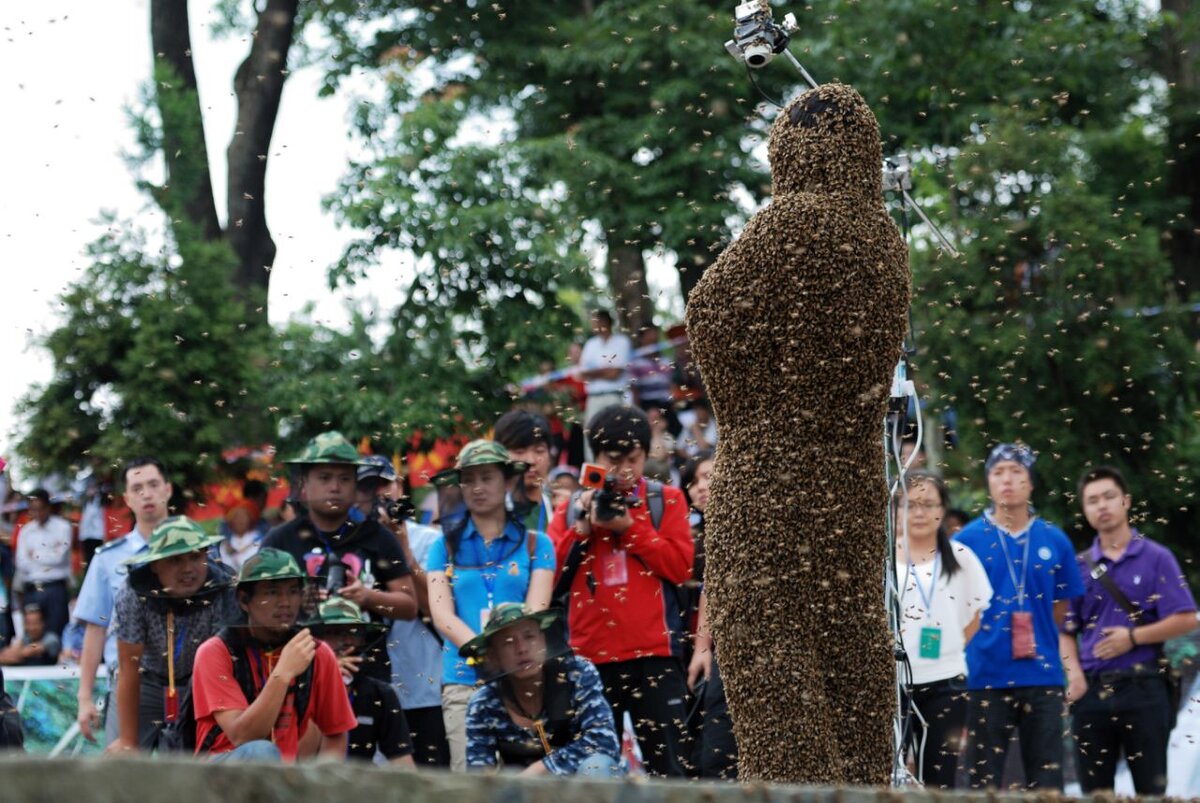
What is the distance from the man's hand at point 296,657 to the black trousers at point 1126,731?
13.7 ft

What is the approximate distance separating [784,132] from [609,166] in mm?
10295

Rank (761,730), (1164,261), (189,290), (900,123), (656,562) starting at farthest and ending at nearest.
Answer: (900,123)
(189,290)
(1164,261)
(656,562)
(761,730)

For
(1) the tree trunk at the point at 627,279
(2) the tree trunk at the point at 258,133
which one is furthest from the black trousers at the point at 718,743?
(2) the tree trunk at the point at 258,133

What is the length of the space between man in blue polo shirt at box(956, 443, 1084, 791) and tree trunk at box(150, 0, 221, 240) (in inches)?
337

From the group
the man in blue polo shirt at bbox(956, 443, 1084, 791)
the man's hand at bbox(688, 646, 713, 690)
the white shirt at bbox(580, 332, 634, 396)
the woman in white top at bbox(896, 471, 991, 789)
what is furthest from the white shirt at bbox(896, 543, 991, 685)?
the white shirt at bbox(580, 332, 634, 396)

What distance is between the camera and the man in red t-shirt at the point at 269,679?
6289mm

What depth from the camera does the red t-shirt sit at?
6352 millimetres

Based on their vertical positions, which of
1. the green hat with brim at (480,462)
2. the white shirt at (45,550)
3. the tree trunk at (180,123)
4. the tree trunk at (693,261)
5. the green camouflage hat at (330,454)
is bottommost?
the green hat with brim at (480,462)

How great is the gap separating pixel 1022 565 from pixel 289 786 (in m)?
6.26

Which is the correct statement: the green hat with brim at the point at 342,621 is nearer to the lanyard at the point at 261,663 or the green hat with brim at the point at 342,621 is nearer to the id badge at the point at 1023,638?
the lanyard at the point at 261,663

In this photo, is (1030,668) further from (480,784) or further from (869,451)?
(480,784)

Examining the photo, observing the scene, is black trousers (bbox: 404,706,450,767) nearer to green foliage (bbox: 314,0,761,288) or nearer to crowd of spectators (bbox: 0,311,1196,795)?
crowd of spectators (bbox: 0,311,1196,795)

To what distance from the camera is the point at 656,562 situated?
7.39 meters

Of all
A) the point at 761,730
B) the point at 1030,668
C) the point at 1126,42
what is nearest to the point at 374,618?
the point at 761,730
